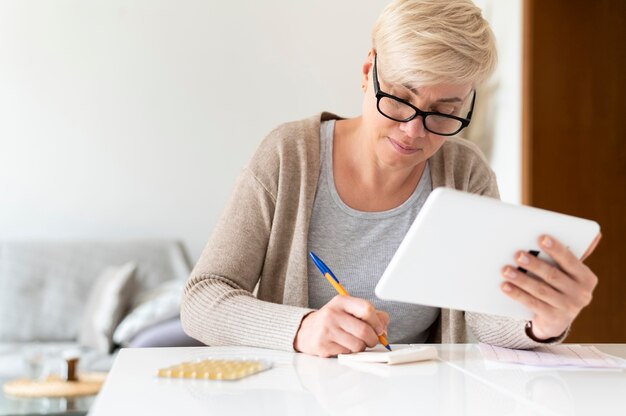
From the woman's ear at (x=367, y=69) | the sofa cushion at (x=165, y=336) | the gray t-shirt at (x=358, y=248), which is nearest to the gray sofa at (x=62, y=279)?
the sofa cushion at (x=165, y=336)

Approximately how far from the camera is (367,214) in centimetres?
162

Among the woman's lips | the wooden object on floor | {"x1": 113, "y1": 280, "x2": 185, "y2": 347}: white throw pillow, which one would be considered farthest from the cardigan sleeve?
{"x1": 113, "y1": 280, "x2": 185, "y2": 347}: white throw pillow

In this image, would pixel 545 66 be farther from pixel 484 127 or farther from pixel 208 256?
pixel 208 256

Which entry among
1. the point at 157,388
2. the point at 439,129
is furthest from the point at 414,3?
the point at 157,388

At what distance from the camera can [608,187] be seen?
327 cm

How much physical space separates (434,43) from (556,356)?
1.76 ft

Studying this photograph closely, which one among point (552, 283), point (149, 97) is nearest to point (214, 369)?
point (552, 283)

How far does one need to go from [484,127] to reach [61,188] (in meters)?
2.13

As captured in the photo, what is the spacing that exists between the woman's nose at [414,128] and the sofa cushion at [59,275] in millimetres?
2765

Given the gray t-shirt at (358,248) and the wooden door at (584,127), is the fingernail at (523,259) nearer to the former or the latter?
the gray t-shirt at (358,248)

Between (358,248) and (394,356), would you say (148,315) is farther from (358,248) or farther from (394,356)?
(394,356)

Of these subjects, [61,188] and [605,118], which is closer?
[605,118]

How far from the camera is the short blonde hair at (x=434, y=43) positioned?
4.45 feet

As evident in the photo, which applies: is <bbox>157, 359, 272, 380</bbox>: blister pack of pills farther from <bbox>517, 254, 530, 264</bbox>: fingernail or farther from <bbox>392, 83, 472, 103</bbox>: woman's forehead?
<bbox>392, 83, 472, 103</bbox>: woman's forehead
